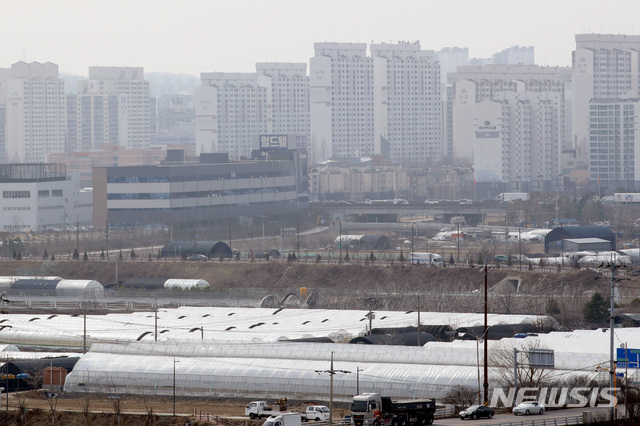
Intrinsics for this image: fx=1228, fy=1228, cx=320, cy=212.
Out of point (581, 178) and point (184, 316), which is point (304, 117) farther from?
point (184, 316)

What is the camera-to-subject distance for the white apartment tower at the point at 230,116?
161000mm

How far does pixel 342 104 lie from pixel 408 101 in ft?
28.5

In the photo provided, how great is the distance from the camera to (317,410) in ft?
88.9

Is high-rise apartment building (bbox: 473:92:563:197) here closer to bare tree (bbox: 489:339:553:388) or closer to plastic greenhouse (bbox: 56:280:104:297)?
plastic greenhouse (bbox: 56:280:104:297)

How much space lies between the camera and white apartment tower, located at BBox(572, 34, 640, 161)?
140 meters

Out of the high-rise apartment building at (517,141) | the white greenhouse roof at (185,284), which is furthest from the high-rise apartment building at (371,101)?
the white greenhouse roof at (185,284)

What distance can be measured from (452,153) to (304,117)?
68.2ft

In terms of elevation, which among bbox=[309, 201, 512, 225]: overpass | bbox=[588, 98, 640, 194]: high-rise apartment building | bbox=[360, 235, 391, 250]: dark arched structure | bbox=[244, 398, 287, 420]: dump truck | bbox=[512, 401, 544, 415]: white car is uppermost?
bbox=[588, 98, 640, 194]: high-rise apartment building

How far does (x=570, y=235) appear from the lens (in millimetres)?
66688

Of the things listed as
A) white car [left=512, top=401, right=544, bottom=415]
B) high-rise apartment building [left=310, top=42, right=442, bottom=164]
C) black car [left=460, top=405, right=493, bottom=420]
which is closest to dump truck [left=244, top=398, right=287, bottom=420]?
black car [left=460, top=405, right=493, bottom=420]

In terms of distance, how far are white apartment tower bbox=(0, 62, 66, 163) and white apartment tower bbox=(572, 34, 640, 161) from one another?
67634 mm

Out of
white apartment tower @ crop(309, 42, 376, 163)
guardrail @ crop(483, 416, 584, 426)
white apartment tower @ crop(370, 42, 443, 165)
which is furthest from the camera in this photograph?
white apartment tower @ crop(370, 42, 443, 165)

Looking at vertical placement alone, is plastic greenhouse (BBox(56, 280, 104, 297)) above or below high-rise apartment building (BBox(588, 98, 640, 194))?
below

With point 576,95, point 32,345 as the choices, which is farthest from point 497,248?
point 576,95
